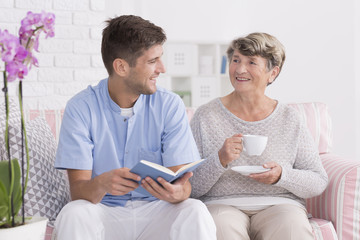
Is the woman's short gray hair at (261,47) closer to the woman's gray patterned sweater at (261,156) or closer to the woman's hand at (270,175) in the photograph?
the woman's gray patterned sweater at (261,156)

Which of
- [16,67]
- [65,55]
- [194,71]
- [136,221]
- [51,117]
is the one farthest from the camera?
[194,71]

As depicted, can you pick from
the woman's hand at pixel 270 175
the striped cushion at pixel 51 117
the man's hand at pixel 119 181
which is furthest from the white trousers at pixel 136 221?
the striped cushion at pixel 51 117

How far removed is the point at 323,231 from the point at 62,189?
1.07 metres

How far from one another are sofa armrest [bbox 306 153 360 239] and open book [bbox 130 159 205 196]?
820mm

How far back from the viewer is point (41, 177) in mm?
1854

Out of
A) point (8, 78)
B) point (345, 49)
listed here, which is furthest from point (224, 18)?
point (8, 78)

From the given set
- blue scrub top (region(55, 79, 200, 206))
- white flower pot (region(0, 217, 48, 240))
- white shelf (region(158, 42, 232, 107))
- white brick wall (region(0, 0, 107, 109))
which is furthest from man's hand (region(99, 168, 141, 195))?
white shelf (region(158, 42, 232, 107))

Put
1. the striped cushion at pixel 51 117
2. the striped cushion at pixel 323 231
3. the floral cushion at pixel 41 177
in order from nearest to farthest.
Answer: the floral cushion at pixel 41 177
the striped cushion at pixel 323 231
the striped cushion at pixel 51 117

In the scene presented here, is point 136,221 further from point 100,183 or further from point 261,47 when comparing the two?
point 261,47

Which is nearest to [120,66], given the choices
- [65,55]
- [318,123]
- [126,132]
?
[126,132]

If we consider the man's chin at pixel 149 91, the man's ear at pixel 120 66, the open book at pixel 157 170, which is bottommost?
the open book at pixel 157 170

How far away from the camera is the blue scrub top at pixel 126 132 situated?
1802 millimetres

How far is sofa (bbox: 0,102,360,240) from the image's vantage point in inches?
72.2

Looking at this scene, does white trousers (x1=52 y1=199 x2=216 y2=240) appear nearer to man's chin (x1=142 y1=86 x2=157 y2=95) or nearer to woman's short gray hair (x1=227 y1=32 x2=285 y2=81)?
man's chin (x1=142 y1=86 x2=157 y2=95)
